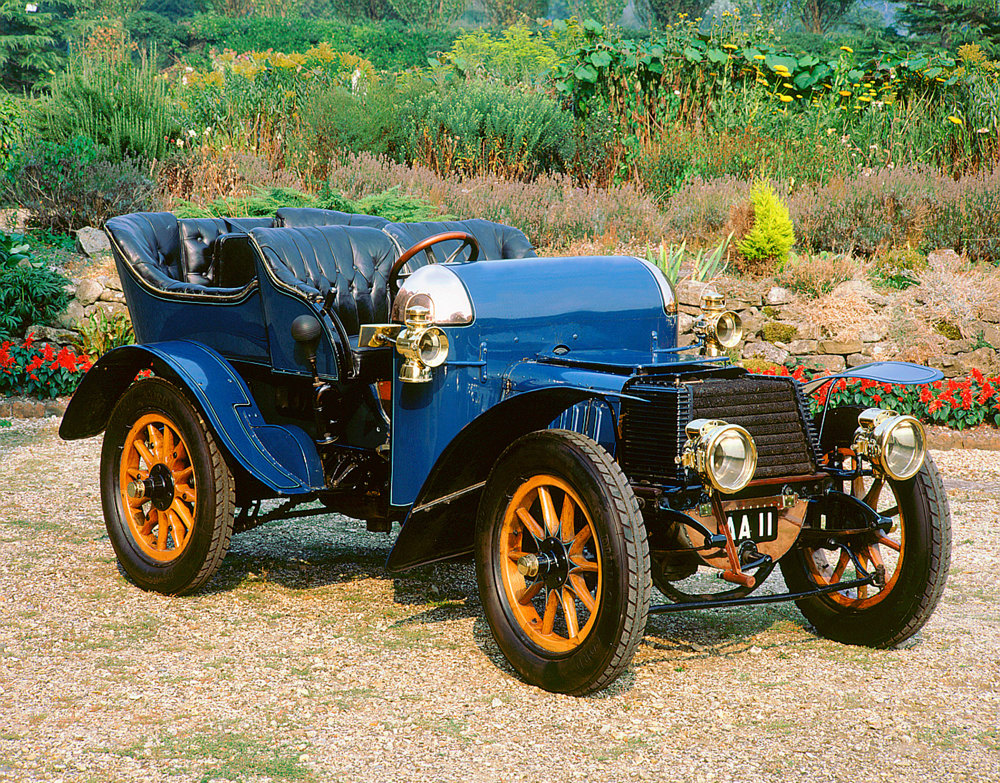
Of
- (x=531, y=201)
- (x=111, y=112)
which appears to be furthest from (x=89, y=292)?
(x=531, y=201)

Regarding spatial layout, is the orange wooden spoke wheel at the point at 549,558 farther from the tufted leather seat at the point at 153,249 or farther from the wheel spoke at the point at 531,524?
the tufted leather seat at the point at 153,249

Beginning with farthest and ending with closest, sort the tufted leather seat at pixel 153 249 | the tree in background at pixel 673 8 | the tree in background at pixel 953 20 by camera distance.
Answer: the tree in background at pixel 673 8 < the tree in background at pixel 953 20 < the tufted leather seat at pixel 153 249

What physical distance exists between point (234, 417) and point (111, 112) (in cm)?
870

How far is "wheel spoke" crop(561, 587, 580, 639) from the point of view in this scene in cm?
321

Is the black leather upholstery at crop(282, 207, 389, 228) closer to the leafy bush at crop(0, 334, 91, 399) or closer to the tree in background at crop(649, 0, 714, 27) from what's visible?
the leafy bush at crop(0, 334, 91, 399)

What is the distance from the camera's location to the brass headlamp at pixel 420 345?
143 inches

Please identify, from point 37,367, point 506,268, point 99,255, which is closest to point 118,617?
point 506,268

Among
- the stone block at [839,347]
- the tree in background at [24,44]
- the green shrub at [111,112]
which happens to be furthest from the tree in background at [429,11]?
the stone block at [839,347]

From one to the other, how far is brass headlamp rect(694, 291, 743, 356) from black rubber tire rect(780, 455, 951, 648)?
932 mm

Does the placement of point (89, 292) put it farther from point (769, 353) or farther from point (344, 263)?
point (769, 353)

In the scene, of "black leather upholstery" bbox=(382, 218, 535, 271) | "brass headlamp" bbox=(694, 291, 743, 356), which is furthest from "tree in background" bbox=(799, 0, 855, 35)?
"brass headlamp" bbox=(694, 291, 743, 356)

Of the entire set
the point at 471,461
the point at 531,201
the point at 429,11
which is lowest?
the point at 471,461

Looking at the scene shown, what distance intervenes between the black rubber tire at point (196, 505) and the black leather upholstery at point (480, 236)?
1.34 m

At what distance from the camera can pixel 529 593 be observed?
3.36m
